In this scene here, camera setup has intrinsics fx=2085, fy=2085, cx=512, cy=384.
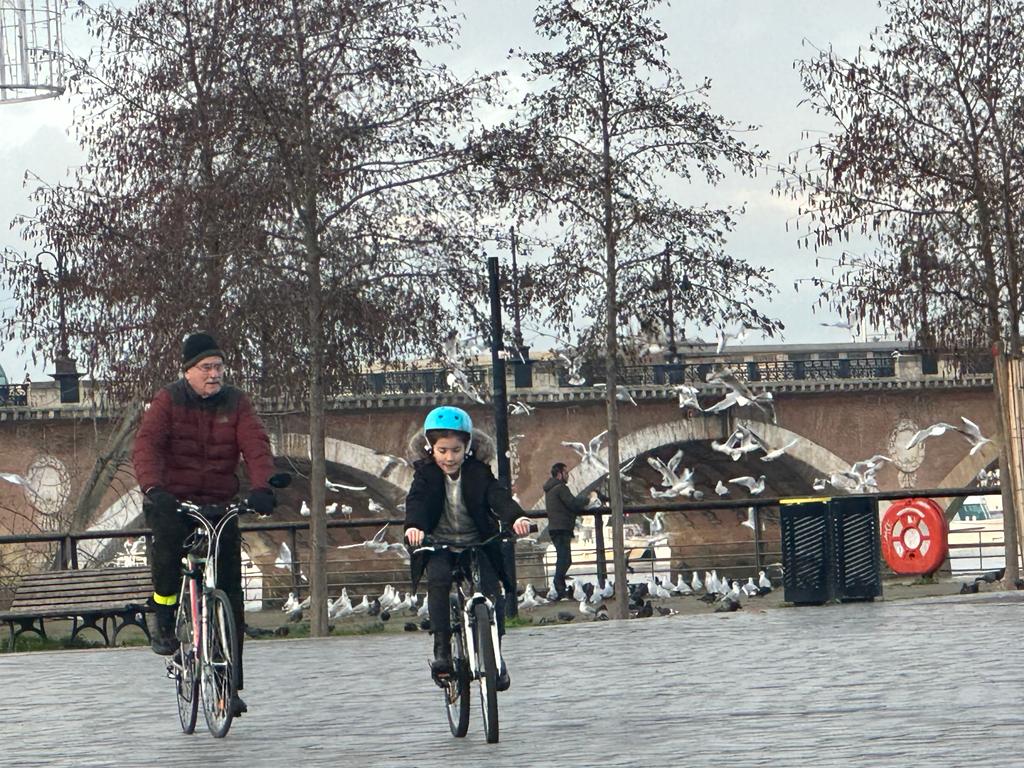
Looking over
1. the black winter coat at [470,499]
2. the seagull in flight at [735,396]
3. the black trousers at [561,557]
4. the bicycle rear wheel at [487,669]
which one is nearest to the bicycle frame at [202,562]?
the black winter coat at [470,499]

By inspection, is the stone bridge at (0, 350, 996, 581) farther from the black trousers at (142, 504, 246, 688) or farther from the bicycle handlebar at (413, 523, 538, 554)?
the bicycle handlebar at (413, 523, 538, 554)

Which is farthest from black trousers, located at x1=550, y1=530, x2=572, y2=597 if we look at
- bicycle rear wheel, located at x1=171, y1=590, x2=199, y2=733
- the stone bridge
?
the stone bridge

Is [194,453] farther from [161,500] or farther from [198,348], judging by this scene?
[198,348]

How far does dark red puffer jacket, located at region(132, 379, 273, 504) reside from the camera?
30.9 feet

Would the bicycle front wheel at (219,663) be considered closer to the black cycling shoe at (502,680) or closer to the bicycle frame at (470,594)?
the bicycle frame at (470,594)

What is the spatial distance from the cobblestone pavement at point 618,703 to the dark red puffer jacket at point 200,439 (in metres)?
1.12

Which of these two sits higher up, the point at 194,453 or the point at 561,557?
the point at 194,453

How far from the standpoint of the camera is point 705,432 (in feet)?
195

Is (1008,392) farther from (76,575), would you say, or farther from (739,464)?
(739,464)

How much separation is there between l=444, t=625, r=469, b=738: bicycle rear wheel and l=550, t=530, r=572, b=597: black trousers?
16.1 meters

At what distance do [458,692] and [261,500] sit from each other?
118cm

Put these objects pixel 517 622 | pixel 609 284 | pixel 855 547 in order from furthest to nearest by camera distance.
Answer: pixel 609 284 → pixel 517 622 → pixel 855 547

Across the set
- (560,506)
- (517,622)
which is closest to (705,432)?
(560,506)

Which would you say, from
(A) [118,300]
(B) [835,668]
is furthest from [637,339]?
(B) [835,668]
